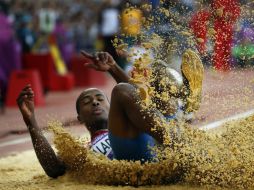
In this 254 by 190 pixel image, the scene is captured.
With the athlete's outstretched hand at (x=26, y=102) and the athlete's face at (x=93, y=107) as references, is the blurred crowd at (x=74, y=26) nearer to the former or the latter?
the athlete's face at (x=93, y=107)

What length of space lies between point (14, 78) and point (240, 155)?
781 centimetres

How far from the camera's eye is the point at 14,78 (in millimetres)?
11953

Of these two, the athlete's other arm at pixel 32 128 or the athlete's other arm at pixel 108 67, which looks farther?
the athlete's other arm at pixel 108 67

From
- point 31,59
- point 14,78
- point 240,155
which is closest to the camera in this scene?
point 240,155

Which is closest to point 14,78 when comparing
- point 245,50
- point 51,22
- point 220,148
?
point 51,22

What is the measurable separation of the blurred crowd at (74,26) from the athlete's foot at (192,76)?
0.17m

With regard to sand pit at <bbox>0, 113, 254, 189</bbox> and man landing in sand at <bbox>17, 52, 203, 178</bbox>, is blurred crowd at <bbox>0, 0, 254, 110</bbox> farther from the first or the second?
sand pit at <bbox>0, 113, 254, 189</bbox>

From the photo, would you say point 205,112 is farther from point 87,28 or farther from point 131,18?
point 87,28

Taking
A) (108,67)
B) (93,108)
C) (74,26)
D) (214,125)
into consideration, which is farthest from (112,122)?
(74,26)

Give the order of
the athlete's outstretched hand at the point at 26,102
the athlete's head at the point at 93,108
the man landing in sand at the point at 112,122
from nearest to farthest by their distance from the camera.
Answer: the man landing in sand at the point at 112,122 < the athlete's outstretched hand at the point at 26,102 < the athlete's head at the point at 93,108

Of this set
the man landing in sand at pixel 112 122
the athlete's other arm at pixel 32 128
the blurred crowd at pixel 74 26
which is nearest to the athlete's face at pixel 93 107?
the man landing in sand at pixel 112 122

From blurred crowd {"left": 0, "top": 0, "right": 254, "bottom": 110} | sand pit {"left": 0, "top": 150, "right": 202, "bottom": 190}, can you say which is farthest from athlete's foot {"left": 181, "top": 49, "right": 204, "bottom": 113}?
sand pit {"left": 0, "top": 150, "right": 202, "bottom": 190}

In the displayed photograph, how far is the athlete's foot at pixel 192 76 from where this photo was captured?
194 inches

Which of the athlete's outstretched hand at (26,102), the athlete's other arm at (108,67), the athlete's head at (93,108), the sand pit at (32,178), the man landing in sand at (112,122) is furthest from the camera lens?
the athlete's other arm at (108,67)
